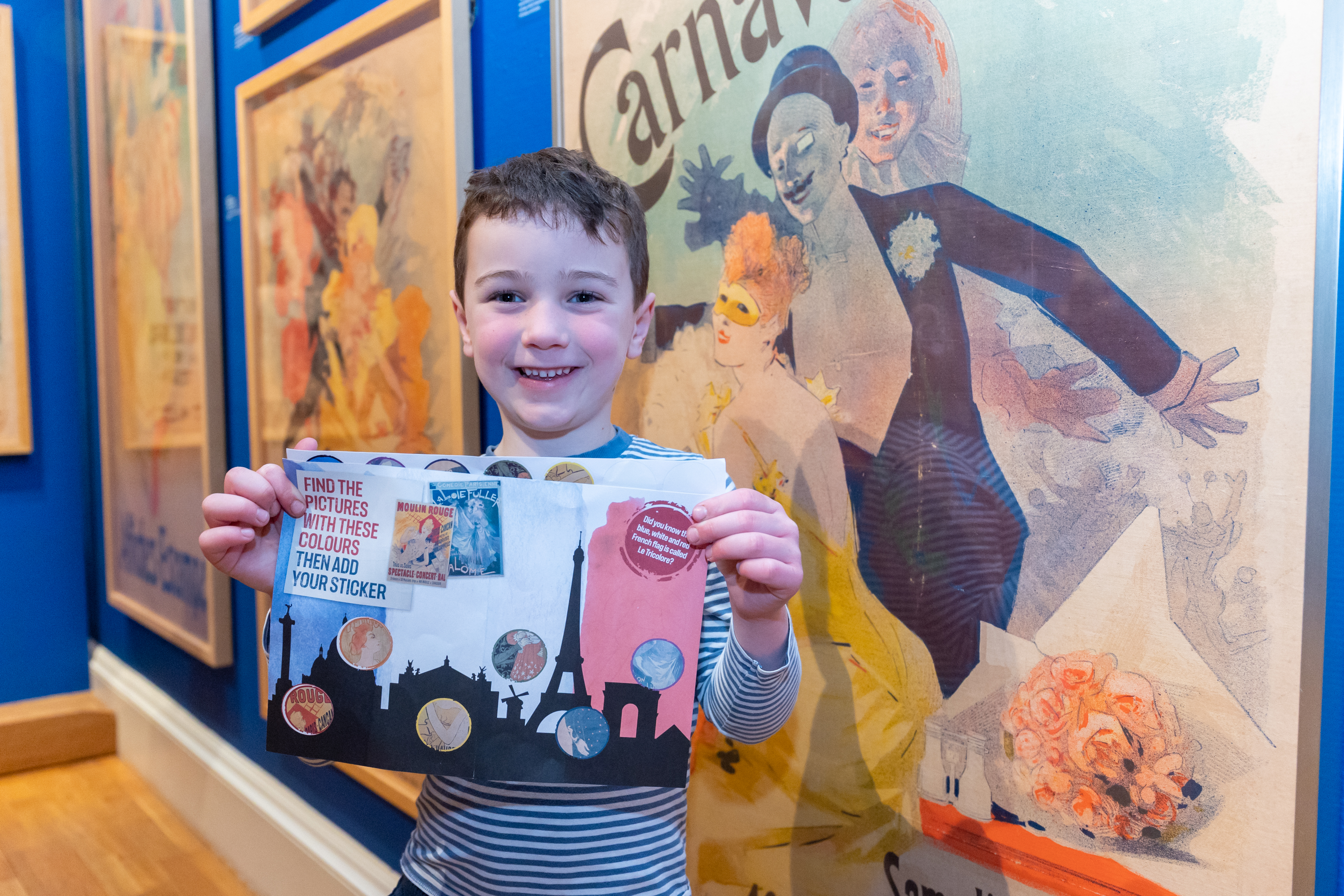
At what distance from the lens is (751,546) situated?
0.60m

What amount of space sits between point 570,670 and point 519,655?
42 millimetres

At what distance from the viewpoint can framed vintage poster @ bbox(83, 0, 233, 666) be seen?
187 cm

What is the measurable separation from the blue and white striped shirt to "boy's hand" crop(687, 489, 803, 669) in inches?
2.0

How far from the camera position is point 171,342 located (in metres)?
2.00

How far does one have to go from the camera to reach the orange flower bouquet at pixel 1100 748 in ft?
2.08

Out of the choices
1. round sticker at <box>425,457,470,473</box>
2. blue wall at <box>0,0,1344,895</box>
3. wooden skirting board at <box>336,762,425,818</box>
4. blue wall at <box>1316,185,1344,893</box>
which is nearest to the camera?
blue wall at <box>1316,185,1344,893</box>

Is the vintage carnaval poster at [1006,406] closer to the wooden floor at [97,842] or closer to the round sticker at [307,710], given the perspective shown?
Answer: the round sticker at [307,710]

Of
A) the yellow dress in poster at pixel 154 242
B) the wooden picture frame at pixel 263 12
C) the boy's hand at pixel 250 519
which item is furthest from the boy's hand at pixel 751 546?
the yellow dress in poster at pixel 154 242

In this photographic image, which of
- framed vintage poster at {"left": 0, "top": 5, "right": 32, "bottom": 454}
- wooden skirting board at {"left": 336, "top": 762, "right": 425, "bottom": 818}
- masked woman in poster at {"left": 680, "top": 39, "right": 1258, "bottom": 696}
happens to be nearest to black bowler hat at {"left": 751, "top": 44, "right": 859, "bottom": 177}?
masked woman in poster at {"left": 680, "top": 39, "right": 1258, "bottom": 696}

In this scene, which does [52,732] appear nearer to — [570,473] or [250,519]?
[250,519]

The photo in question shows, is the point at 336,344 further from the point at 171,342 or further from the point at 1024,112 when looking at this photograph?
the point at 1024,112

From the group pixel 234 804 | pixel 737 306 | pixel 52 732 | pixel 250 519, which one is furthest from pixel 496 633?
pixel 52 732

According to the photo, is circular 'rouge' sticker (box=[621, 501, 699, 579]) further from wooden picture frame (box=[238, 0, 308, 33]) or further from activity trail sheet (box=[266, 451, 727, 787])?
wooden picture frame (box=[238, 0, 308, 33])

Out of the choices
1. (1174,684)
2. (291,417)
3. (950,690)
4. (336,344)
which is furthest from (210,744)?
(1174,684)
